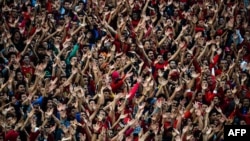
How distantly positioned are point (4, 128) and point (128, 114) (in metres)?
2.05

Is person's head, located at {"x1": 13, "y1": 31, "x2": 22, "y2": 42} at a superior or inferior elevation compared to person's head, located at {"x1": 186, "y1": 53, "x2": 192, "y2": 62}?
superior

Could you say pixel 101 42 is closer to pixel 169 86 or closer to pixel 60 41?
pixel 60 41

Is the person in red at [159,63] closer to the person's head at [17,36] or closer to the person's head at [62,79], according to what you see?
the person's head at [62,79]

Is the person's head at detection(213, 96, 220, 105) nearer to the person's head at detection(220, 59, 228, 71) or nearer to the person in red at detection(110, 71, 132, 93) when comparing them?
the person's head at detection(220, 59, 228, 71)

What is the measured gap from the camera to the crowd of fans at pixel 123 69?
13.0 meters

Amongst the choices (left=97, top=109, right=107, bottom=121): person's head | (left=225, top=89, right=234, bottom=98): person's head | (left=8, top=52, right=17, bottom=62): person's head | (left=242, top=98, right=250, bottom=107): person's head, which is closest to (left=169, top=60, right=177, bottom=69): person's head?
(left=225, top=89, right=234, bottom=98): person's head

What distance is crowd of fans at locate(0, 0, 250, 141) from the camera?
42.8ft

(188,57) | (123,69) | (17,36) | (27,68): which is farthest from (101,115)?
(17,36)

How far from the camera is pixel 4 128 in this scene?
41.7 feet

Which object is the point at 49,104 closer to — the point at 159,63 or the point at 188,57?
the point at 159,63

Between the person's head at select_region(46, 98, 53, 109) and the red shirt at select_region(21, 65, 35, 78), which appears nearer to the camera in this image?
the person's head at select_region(46, 98, 53, 109)

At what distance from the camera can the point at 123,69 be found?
14.4 metres

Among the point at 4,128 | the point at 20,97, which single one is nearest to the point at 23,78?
the point at 20,97

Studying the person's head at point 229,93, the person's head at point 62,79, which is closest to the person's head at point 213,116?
the person's head at point 229,93
